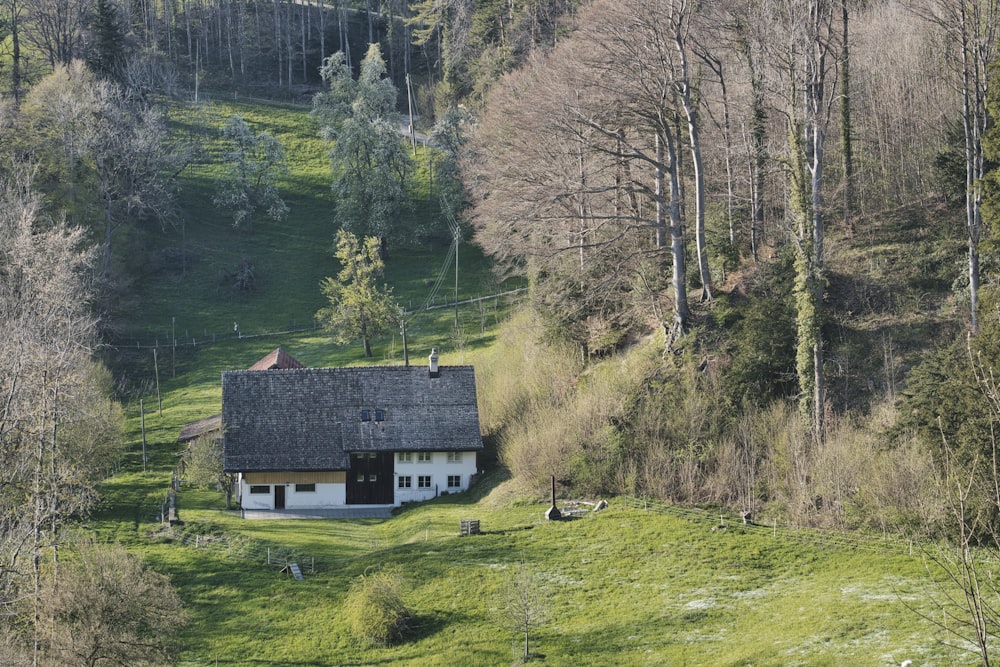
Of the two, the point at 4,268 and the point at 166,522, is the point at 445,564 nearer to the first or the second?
the point at 166,522

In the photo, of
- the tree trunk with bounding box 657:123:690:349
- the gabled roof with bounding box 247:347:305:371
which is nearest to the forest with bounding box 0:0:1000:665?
the tree trunk with bounding box 657:123:690:349

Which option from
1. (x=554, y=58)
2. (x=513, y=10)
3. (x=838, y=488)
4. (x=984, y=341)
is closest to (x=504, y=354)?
(x=554, y=58)

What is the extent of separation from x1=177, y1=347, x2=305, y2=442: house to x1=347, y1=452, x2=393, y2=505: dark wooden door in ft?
21.1

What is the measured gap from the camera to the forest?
107ft

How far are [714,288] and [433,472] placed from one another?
14360 mm

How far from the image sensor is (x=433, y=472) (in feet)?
155

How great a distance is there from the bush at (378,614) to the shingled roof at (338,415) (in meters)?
14.8

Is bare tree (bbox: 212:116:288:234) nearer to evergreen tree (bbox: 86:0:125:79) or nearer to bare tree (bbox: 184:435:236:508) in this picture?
evergreen tree (bbox: 86:0:125:79)

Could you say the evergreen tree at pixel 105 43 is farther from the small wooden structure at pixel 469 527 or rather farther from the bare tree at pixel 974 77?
the bare tree at pixel 974 77

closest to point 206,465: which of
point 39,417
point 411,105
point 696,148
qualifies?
point 39,417

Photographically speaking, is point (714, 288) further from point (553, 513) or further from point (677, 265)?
point (553, 513)

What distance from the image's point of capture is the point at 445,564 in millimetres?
35719

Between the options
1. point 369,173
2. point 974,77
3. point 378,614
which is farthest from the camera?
point 369,173

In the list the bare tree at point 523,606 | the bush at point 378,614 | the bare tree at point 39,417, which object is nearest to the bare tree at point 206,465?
the bare tree at point 39,417
